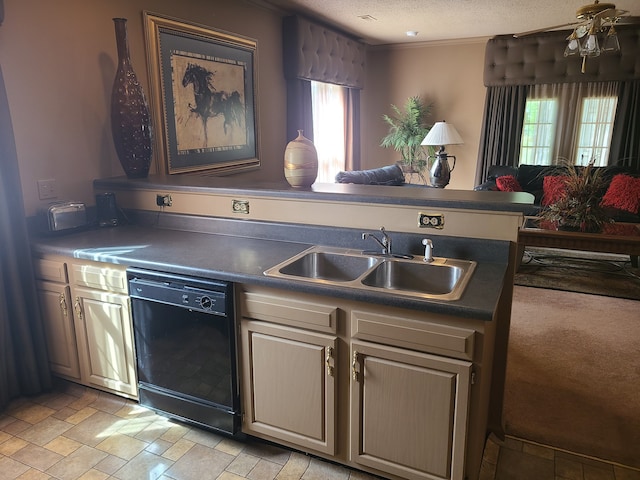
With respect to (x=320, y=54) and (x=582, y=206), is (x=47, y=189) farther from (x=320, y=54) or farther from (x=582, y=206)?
(x=582, y=206)

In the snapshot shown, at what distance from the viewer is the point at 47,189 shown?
273cm

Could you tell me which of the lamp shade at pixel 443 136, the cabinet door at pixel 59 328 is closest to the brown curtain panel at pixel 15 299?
the cabinet door at pixel 59 328

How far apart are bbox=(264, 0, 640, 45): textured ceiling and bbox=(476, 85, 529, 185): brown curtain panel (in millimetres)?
782

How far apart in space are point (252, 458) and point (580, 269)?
13.1 ft

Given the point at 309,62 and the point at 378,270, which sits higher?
the point at 309,62

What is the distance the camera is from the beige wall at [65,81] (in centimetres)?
252

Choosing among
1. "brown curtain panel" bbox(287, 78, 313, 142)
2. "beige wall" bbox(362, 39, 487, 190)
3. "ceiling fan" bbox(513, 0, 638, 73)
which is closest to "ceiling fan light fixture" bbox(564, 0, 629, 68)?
"ceiling fan" bbox(513, 0, 638, 73)

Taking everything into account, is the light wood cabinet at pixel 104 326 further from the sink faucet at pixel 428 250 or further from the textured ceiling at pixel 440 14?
the textured ceiling at pixel 440 14

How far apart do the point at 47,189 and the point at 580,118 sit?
604 cm

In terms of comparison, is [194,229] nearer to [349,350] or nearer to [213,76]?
[349,350]

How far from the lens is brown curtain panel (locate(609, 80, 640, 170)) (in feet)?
18.8

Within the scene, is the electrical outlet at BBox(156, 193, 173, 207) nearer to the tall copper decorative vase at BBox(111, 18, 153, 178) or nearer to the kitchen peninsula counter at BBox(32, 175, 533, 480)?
the kitchen peninsula counter at BBox(32, 175, 533, 480)

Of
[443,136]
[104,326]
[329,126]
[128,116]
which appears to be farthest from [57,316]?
[443,136]

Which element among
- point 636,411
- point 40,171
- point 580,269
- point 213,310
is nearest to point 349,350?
point 213,310
